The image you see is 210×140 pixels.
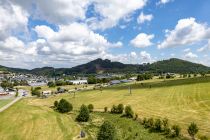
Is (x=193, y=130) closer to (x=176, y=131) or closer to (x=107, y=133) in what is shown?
(x=176, y=131)

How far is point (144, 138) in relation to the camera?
65.8 m

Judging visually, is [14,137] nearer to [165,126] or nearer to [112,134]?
[112,134]

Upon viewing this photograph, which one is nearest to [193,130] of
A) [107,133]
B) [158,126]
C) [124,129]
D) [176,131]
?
[176,131]

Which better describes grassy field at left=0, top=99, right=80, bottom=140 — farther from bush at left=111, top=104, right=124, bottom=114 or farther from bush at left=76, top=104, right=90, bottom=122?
bush at left=111, top=104, right=124, bottom=114

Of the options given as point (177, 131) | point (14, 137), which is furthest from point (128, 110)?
point (14, 137)

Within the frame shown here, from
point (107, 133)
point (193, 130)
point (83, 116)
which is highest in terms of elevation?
point (193, 130)

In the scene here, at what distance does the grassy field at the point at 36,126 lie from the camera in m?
76.0

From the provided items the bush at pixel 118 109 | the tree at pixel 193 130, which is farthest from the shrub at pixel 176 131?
the bush at pixel 118 109

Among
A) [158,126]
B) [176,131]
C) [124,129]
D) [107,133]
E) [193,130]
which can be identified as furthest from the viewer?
[124,129]

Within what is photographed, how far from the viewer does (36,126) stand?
88.2 m

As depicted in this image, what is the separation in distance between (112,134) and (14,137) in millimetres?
30638

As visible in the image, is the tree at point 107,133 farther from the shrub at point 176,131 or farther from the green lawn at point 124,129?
the shrub at point 176,131

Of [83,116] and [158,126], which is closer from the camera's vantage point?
[158,126]

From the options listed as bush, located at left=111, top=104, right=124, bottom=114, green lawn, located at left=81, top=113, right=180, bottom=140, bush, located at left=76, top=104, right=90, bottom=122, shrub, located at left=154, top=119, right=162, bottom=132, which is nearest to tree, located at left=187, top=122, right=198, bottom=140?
green lawn, located at left=81, top=113, right=180, bottom=140
